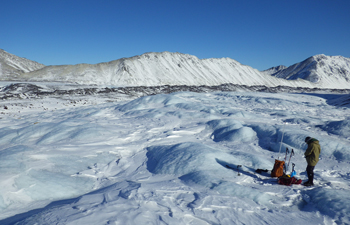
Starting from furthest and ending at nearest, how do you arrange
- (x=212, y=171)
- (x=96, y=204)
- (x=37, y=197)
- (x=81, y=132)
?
1. (x=81, y=132)
2. (x=212, y=171)
3. (x=37, y=197)
4. (x=96, y=204)

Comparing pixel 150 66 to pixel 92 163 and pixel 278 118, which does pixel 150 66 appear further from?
pixel 92 163

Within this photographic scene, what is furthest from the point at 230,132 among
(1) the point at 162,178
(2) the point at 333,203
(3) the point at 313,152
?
(2) the point at 333,203

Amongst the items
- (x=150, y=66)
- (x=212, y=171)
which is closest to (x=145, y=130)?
(x=212, y=171)

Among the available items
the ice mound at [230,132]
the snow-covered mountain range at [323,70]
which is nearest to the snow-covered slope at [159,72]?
the snow-covered mountain range at [323,70]

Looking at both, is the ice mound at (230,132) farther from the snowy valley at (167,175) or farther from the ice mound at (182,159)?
the ice mound at (182,159)

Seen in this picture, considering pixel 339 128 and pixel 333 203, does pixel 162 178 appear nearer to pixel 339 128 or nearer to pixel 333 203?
pixel 333 203

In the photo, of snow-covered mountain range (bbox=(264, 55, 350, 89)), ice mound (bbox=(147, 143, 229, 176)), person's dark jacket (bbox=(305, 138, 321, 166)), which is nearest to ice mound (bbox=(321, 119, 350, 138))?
person's dark jacket (bbox=(305, 138, 321, 166))
